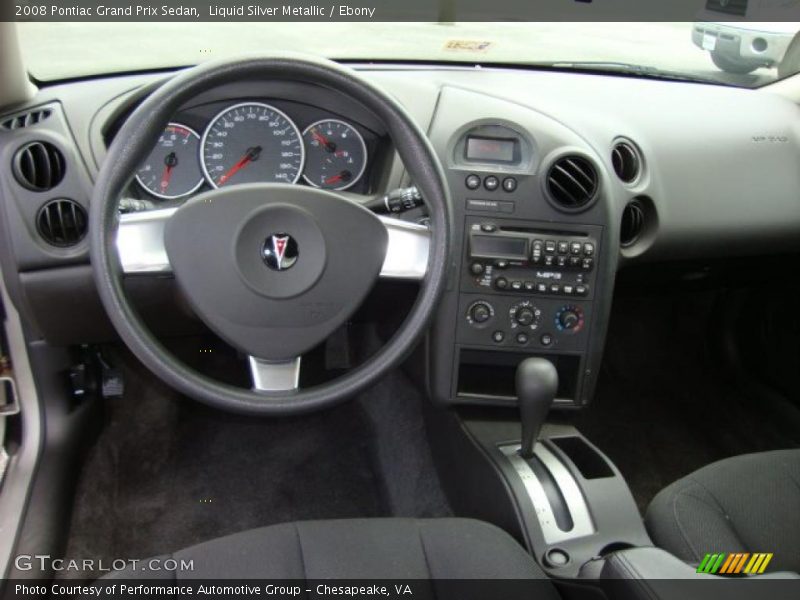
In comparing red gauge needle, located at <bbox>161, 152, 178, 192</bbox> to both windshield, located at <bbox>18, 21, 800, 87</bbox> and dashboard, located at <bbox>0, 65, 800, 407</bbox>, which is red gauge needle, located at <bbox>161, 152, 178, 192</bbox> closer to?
dashboard, located at <bbox>0, 65, 800, 407</bbox>

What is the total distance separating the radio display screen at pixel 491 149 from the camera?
160 cm

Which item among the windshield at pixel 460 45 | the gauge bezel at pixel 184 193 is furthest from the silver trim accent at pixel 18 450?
the windshield at pixel 460 45

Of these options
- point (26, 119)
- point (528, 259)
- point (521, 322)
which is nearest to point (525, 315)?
point (521, 322)

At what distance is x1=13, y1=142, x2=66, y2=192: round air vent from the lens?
4.69 ft

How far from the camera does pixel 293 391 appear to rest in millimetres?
1234

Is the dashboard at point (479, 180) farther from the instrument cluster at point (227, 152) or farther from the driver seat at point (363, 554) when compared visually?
the driver seat at point (363, 554)

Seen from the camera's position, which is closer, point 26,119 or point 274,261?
point 274,261

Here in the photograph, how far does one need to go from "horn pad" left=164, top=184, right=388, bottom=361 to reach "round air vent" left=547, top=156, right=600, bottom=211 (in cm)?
51

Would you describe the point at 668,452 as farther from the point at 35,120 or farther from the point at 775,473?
the point at 35,120

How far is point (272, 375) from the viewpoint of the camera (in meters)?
1.24

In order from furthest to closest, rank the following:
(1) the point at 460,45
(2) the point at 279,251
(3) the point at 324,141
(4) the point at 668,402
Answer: (4) the point at 668,402
(1) the point at 460,45
(3) the point at 324,141
(2) the point at 279,251

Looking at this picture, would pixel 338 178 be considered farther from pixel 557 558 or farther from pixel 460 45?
pixel 557 558

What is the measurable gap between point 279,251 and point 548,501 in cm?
72

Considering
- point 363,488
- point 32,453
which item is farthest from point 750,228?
point 32,453
